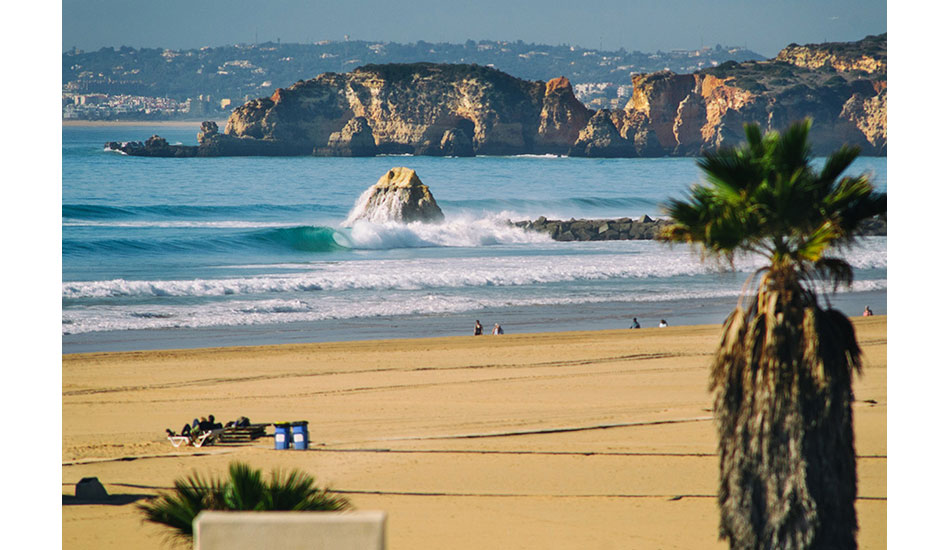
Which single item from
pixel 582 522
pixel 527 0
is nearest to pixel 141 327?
pixel 527 0

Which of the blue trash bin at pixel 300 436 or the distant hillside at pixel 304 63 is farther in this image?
the distant hillside at pixel 304 63

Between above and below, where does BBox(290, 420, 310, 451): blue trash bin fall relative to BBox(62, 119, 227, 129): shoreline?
below

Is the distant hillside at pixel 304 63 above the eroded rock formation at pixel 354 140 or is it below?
above

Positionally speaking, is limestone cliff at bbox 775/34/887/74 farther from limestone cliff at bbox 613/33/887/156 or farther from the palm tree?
the palm tree

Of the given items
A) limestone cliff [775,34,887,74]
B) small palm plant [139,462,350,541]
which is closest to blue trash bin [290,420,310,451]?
small palm plant [139,462,350,541]

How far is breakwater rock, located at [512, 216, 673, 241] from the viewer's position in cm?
1406

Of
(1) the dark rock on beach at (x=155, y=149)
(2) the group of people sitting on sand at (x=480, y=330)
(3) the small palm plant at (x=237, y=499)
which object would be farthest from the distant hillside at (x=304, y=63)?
(3) the small palm plant at (x=237, y=499)

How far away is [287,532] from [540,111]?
32.7ft

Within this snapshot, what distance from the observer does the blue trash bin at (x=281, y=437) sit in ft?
20.4

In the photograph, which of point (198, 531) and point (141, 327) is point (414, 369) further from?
point (198, 531)

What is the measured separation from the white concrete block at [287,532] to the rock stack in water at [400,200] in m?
10.4

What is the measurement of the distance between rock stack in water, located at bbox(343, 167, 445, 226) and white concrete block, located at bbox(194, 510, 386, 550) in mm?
10406

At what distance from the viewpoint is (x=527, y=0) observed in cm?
870

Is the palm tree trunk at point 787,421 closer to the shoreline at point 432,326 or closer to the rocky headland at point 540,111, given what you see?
the rocky headland at point 540,111
